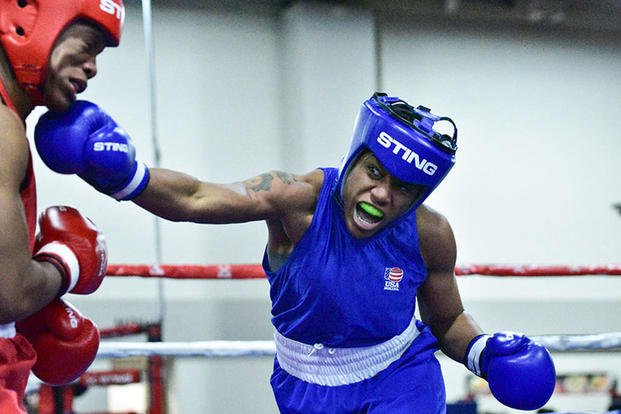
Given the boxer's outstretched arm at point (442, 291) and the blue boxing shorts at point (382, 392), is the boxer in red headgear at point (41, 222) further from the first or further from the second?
the boxer's outstretched arm at point (442, 291)

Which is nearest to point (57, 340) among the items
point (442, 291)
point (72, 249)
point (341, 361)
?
point (72, 249)

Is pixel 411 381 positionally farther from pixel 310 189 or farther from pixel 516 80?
pixel 516 80

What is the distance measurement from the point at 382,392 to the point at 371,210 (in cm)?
41

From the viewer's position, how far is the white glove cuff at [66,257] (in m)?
1.26

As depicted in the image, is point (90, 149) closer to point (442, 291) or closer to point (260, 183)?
point (260, 183)

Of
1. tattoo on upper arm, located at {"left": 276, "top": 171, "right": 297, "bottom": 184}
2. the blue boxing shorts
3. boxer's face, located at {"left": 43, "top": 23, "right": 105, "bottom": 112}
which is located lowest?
the blue boxing shorts

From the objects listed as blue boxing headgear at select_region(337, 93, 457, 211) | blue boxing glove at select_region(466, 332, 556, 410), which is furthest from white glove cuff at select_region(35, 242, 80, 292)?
blue boxing glove at select_region(466, 332, 556, 410)

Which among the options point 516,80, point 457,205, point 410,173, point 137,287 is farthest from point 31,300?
point 516,80

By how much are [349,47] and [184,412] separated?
2.38 m

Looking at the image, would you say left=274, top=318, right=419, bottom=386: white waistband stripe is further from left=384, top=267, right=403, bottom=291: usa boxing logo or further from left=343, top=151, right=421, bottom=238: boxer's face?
left=343, top=151, right=421, bottom=238: boxer's face

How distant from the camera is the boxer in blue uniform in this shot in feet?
5.18

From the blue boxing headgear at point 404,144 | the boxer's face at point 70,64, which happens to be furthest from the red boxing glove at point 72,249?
the blue boxing headgear at point 404,144

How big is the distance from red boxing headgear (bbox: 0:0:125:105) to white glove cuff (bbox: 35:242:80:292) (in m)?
0.26

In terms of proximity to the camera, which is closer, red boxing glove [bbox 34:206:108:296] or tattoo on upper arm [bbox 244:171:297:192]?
red boxing glove [bbox 34:206:108:296]
